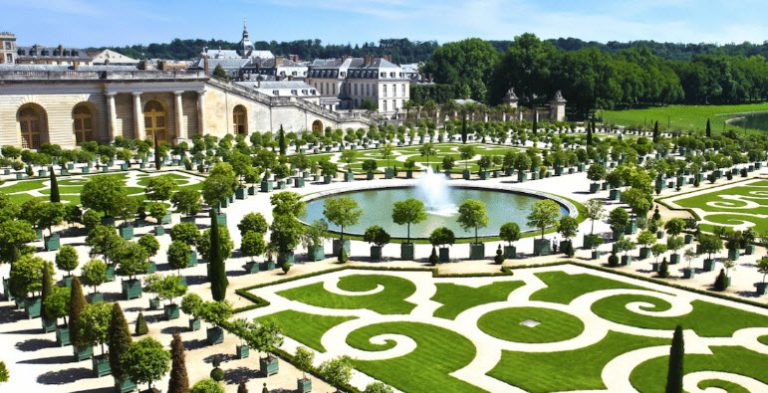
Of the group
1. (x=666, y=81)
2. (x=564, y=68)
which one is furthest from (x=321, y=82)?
(x=666, y=81)

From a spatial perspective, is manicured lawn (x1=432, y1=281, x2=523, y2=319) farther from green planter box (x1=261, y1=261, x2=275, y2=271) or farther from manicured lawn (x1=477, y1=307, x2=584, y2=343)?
green planter box (x1=261, y1=261, x2=275, y2=271)

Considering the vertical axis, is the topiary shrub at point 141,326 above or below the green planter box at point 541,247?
below

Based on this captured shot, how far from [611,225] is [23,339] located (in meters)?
31.9

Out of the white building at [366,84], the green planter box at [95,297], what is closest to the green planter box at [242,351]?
the green planter box at [95,297]

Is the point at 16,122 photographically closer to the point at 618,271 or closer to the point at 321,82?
the point at 618,271

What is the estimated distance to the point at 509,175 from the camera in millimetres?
68500

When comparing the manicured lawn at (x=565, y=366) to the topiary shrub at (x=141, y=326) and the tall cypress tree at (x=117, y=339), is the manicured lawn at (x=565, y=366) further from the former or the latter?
the topiary shrub at (x=141, y=326)

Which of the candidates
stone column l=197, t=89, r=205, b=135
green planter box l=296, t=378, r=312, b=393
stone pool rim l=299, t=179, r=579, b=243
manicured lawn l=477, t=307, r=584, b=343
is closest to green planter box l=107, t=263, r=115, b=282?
green planter box l=296, t=378, r=312, b=393

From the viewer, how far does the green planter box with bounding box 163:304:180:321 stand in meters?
30.7

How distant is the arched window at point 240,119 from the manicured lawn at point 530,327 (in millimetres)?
72507

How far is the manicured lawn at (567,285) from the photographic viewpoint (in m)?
33.8

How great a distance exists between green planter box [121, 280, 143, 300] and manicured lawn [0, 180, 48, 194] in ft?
106

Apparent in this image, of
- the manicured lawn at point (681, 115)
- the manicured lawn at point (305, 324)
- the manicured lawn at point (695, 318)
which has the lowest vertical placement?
the manicured lawn at point (695, 318)

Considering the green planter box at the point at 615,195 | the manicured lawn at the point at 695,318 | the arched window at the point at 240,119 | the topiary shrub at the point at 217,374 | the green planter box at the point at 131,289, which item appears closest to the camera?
the topiary shrub at the point at 217,374
